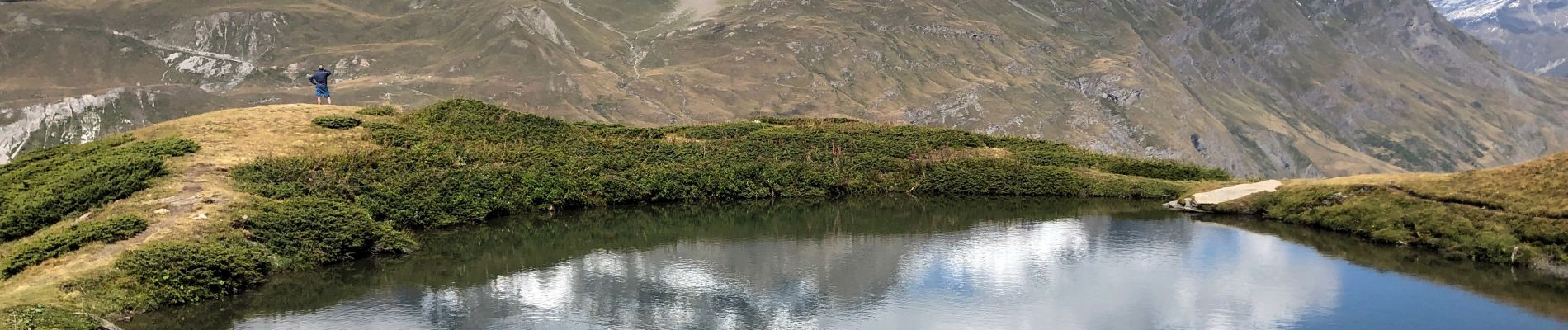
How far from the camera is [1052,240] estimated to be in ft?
126

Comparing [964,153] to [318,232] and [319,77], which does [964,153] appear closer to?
[319,77]

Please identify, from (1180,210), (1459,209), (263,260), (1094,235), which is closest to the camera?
(263,260)

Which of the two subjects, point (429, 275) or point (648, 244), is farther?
point (648, 244)

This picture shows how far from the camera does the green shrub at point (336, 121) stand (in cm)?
4650

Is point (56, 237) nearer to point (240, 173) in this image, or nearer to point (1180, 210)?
point (240, 173)

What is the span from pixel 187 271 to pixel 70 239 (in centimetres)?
406

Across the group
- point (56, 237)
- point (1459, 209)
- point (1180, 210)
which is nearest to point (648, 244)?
point (56, 237)

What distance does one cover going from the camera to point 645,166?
5053 cm

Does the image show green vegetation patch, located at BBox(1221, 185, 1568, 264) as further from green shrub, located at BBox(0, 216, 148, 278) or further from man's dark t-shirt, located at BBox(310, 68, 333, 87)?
man's dark t-shirt, located at BBox(310, 68, 333, 87)

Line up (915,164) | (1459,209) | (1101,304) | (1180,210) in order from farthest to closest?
(915,164)
(1180,210)
(1459,209)
(1101,304)

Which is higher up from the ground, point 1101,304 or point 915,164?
point 915,164

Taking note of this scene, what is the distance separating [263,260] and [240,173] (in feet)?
28.6

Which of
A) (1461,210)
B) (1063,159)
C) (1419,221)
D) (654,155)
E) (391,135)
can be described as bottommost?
(1419,221)

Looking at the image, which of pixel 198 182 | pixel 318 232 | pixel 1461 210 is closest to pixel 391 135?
pixel 198 182
